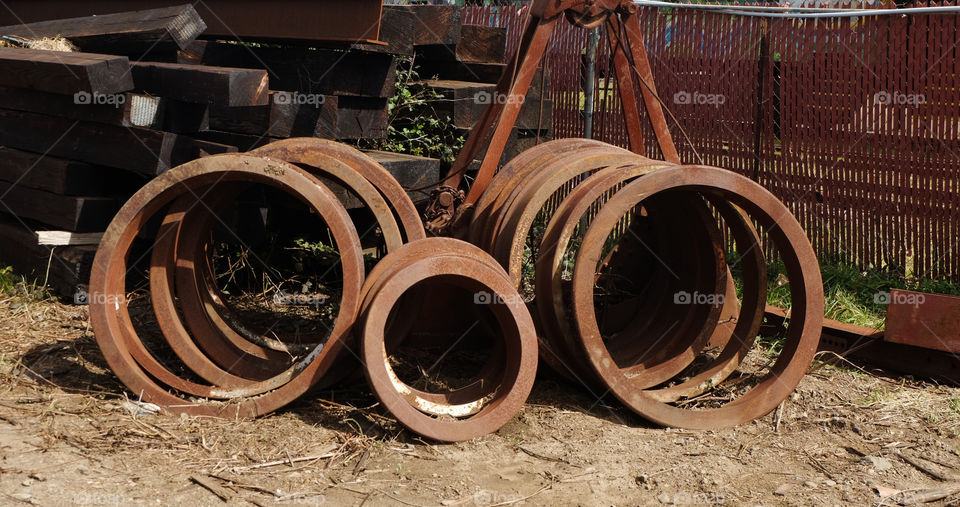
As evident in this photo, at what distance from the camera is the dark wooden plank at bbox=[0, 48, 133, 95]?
4.78 meters

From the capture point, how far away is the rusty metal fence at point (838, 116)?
20.1 feet

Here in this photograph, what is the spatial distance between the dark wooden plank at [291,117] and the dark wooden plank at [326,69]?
14 cm

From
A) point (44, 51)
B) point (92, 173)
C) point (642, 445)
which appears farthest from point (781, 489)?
point (44, 51)

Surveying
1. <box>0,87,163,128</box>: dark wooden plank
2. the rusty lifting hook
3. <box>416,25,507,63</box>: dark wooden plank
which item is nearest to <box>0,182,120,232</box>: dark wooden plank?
<box>0,87,163,128</box>: dark wooden plank

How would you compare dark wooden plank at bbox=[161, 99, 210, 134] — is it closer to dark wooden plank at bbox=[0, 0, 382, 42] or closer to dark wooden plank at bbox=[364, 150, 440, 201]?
dark wooden plank at bbox=[0, 0, 382, 42]

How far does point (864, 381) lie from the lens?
490cm

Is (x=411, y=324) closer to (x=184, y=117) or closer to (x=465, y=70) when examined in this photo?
(x=184, y=117)

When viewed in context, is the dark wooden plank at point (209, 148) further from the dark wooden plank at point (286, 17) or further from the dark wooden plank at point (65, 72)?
the dark wooden plank at point (286, 17)

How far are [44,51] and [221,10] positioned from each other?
1.13 metres

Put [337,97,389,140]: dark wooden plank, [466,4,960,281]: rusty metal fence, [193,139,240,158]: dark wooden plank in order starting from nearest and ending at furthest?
[193,139,240,158]: dark wooden plank → [337,97,389,140]: dark wooden plank → [466,4,960,281]: rusty metal fence

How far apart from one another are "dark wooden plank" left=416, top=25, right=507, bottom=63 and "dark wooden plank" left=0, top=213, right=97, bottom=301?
9.13 feet

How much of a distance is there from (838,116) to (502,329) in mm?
3664
